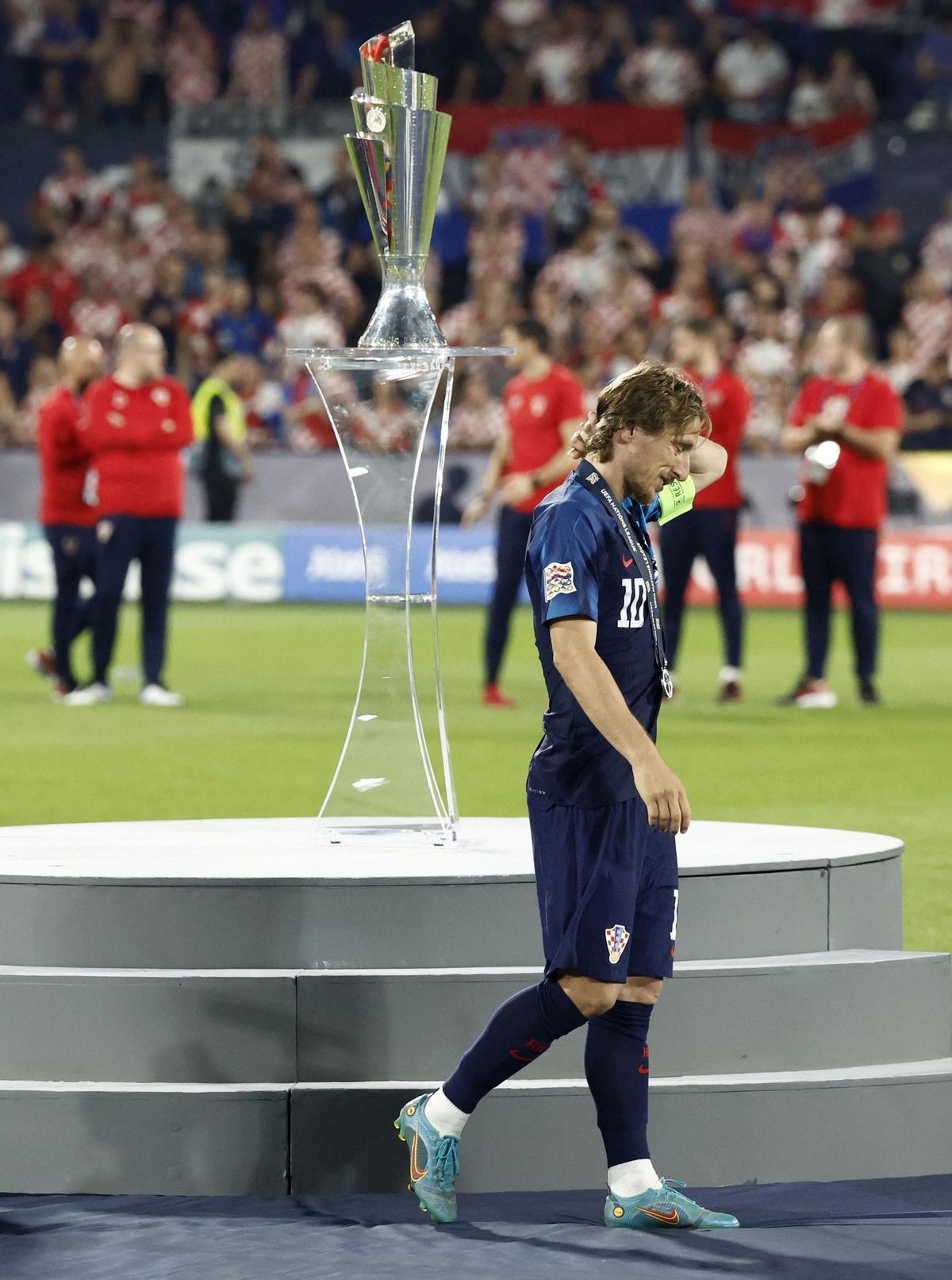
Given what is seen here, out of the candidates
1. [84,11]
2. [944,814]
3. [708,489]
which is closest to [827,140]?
[84,11]

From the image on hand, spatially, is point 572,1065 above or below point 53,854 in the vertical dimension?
below

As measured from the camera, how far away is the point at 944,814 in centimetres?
845

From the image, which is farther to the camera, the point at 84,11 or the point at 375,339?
the point at 84,11

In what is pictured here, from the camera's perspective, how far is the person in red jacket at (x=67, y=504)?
12.0m

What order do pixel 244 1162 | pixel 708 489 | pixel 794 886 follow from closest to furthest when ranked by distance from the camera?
pixel 244 1162
pixel 794 886
pixel 708 489

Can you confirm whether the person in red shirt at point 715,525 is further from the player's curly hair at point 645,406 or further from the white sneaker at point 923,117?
the white sneaker at point 923,117

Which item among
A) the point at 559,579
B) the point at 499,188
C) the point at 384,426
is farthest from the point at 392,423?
the point at 499,188

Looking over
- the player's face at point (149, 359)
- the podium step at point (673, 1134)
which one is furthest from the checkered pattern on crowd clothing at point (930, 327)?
the podium step at point (673, 1134)

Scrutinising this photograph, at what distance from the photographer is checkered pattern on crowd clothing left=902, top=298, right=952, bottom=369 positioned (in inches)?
864

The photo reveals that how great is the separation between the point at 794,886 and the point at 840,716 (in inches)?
270

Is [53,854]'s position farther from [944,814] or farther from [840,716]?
[840,716]

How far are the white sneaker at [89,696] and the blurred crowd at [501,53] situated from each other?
1472cm

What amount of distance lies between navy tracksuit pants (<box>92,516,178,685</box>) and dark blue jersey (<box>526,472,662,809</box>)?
7602 mm

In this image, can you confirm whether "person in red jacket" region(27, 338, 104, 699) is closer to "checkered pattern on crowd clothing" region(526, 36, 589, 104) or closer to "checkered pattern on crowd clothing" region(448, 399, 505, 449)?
"checkered pattern on crowd clothing" region(448, 399, 505, 449)
